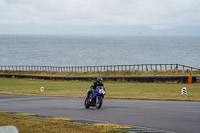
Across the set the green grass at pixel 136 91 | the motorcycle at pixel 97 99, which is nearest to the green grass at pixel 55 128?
the motorcycle at pixel 97 99

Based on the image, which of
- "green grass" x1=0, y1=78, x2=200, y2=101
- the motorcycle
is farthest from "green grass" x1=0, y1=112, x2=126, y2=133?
"green grass" x1=0, y1=78, x2=200, y2=101

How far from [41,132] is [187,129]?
399cm

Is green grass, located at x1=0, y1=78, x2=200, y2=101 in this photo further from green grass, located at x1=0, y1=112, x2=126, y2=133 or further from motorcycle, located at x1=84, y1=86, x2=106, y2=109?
green grass, located at x1=0, y1=112, x2=126, y2=133

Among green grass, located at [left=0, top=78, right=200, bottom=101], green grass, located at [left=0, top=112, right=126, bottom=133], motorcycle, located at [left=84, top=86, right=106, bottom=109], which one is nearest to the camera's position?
green grass, located at [left=0, top=112, right=126, bottom=133]

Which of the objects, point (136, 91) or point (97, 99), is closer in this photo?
point (97, 99)

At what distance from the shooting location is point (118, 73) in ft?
155

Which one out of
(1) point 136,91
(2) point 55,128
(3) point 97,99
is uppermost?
(1) point 136,91

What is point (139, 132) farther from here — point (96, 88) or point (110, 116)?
point (96, 88)

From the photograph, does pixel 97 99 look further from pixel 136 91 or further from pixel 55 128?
pixel 136 91

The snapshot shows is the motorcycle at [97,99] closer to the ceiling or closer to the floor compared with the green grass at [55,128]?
closer to the ceiling

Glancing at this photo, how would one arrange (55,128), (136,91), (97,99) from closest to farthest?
(55,128) < (97,99) < (136,91)

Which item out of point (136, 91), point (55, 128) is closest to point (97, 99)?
point (55, 128)

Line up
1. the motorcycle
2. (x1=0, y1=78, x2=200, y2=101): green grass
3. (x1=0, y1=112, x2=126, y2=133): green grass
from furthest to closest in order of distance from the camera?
(x1=0, y1=78, x2=200, y2=101): green grass, the motorcycle, (x1=0, y1=112, x2=126, y2=133): green grass

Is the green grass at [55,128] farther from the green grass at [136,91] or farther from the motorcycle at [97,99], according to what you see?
the green grass at [136,91]
